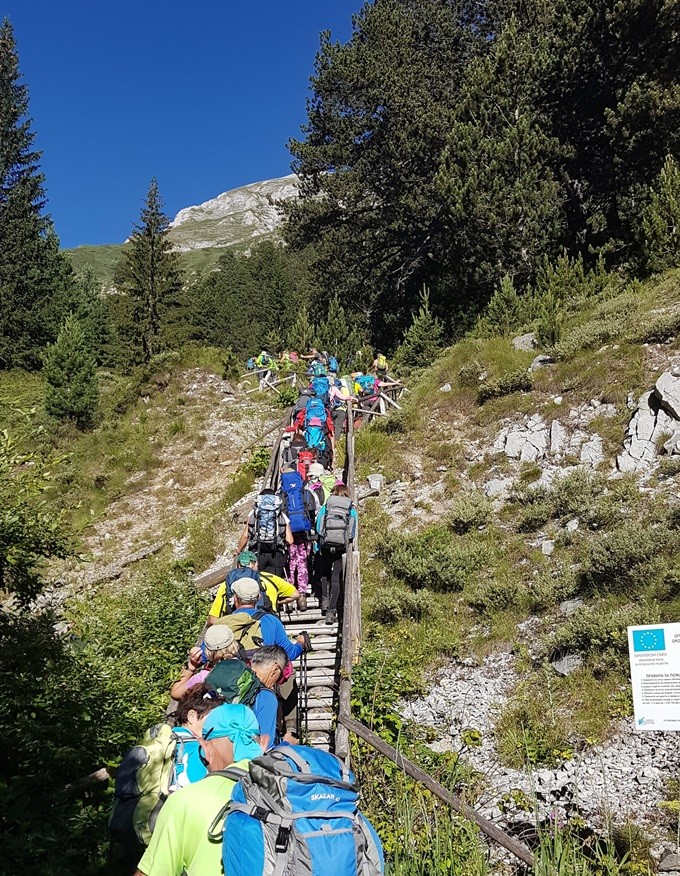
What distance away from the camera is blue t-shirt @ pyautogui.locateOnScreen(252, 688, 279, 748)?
147 inches

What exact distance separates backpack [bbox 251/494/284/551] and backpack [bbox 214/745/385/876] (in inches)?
198

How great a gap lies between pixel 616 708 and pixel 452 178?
62.1 ft

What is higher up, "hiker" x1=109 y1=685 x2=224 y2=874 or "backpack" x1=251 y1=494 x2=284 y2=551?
"backpack" x1=251 y1=494 x2=284 y2=551

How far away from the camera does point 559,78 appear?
21781 millimetres

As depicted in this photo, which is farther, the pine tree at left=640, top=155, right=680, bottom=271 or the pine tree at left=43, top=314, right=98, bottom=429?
→ the pine tree at left=43, top=314, right=98, bottom=429

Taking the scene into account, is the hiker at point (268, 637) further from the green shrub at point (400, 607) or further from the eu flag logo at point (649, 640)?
the green shrub at point (400, 607)

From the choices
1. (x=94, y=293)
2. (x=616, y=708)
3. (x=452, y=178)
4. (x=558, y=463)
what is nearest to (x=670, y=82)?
(x=452, y=178)

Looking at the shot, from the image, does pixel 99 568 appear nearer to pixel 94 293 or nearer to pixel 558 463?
pixel 558 463

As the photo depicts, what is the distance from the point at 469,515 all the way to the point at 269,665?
6.69 metres

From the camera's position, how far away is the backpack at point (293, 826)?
2146 mm

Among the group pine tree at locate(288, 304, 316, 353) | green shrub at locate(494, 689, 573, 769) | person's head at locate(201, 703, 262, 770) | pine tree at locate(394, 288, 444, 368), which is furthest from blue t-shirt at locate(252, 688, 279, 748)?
pine tree at locate(288, 304, 316, 353)

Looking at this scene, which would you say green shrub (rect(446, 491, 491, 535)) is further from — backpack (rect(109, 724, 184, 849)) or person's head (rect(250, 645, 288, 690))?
backpack (rect(109, 724, 184, 849))

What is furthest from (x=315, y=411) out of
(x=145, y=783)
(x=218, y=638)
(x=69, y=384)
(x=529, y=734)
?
(x=69, y=384)

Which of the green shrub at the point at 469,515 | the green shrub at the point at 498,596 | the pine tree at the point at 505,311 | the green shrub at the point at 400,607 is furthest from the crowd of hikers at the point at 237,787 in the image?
the pine tree at the point at 505,311
